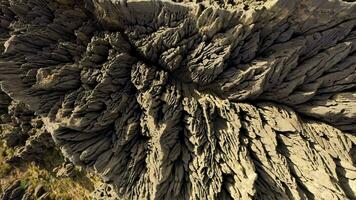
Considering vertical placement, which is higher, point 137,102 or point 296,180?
point 137,102

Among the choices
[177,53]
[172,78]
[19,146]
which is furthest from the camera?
[19,146]

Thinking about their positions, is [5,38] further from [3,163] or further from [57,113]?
[3,163]

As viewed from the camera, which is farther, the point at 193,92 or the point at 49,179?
the point at 49,179

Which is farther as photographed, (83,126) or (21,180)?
(21,180)

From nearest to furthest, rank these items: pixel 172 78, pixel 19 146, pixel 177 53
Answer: pixel 177 53
pixel 172 78
pixel 19 146

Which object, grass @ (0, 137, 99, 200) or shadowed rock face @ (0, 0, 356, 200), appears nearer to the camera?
shadowed rock face @ (0, 0, 356, 200)

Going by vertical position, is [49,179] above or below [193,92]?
below

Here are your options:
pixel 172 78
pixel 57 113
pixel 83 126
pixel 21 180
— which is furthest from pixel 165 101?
pixel 21 180

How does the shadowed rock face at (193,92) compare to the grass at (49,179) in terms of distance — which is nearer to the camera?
the shadowed rock face at (193,92)
